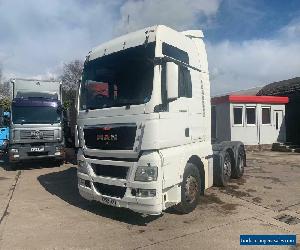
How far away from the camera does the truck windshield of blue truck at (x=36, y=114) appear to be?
1294cm

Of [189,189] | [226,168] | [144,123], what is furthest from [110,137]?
[226,168]

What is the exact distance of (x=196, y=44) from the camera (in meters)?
7.70

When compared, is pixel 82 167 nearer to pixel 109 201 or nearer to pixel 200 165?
pixel 109 201

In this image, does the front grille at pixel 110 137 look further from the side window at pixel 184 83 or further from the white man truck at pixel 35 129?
the white man truck at pixel 35 129

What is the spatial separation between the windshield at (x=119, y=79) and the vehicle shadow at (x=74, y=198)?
2304 mm

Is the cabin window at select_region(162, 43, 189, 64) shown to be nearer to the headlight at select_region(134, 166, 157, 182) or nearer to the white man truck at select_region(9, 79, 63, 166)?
the headlight at select_region(134, 166, 157, 182)

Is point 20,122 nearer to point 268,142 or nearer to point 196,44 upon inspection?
point 196,44

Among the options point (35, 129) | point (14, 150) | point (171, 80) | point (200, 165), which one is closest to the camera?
point (171, 80)

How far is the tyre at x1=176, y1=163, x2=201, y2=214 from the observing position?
655 centimetres

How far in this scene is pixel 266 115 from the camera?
20922 mm

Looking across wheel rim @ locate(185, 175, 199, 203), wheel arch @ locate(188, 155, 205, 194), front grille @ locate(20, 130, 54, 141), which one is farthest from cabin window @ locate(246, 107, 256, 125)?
wheel rim @ locate(185, 175, 199, 203)

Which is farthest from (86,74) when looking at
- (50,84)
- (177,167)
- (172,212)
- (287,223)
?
(50,84)

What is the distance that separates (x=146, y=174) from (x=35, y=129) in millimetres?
8471

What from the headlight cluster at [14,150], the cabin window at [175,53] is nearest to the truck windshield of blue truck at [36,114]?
the headlight cluster at [14,150]
